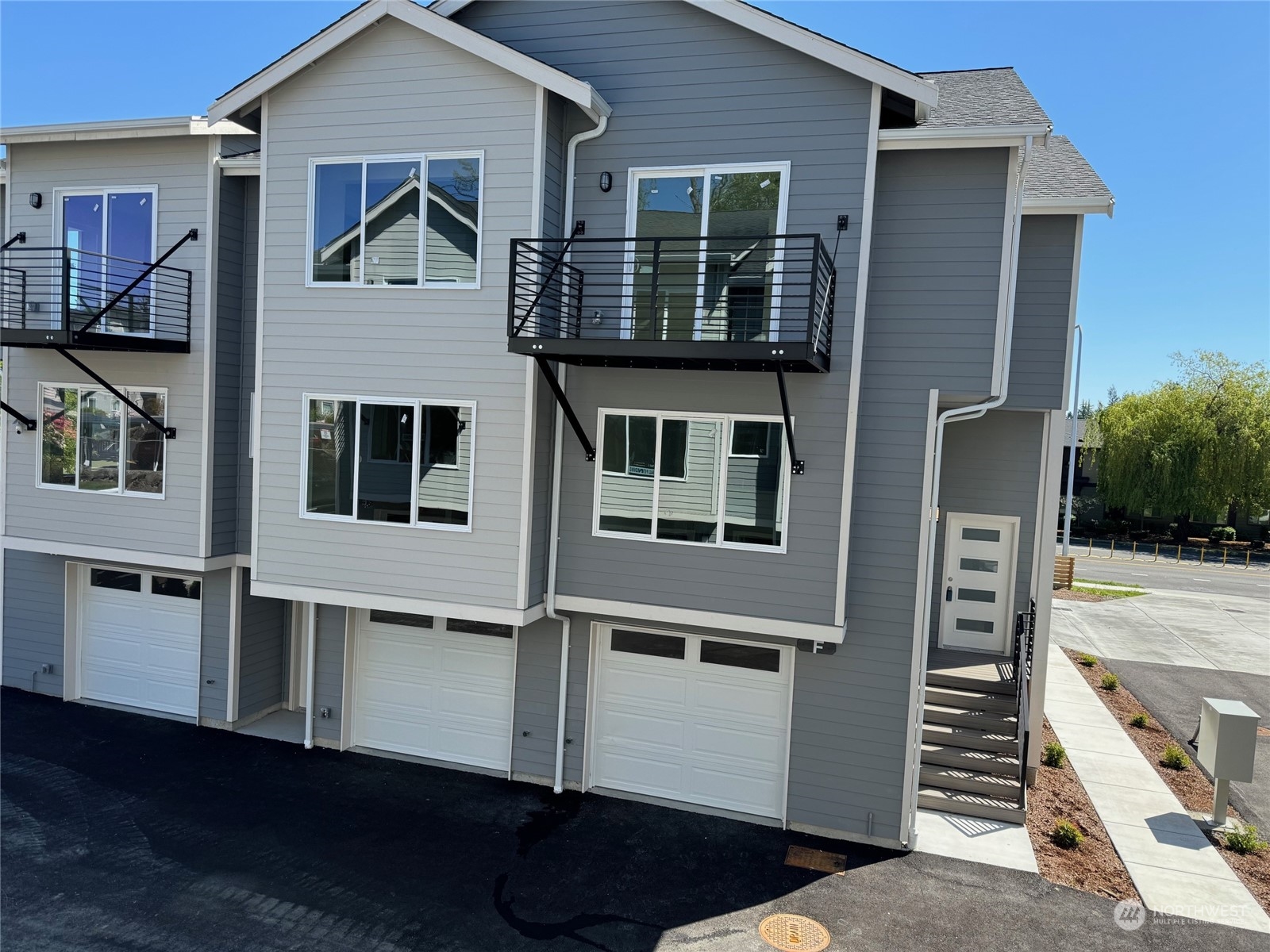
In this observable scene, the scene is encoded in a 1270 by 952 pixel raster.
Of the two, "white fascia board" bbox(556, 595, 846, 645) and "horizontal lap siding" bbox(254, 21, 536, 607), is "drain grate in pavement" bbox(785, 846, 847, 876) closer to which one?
"white fascia board" bbox(556, 595, 846, 645)

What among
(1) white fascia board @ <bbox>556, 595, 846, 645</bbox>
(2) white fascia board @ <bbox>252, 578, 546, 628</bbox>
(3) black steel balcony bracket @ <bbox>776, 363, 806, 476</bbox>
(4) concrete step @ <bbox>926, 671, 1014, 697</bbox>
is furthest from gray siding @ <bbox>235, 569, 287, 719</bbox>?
(4) concrete step @ <bbox>926, 671, 1014, 697</bbox>

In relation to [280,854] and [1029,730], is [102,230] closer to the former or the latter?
[280,854]

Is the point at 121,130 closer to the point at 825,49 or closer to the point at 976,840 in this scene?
the point at 825,49

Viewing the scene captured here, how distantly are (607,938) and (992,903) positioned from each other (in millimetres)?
3806

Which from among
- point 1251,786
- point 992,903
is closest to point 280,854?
point 992,903

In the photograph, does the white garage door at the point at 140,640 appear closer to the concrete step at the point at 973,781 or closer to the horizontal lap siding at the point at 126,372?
the horizontal lap siding at the point at 126,372

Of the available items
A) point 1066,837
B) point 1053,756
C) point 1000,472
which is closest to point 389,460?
point 1000,472

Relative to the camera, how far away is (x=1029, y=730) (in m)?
10.7

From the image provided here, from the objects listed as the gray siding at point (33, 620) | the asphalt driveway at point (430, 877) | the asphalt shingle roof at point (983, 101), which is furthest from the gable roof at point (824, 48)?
the gray siding at point (33, 620)

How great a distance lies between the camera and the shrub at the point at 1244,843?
9109 millimetres

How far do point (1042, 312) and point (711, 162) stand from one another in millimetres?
4714

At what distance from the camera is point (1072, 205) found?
32.0 feet

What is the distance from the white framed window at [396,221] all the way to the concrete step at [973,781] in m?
8.00

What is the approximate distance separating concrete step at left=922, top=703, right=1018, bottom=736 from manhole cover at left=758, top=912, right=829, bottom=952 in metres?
3.59
